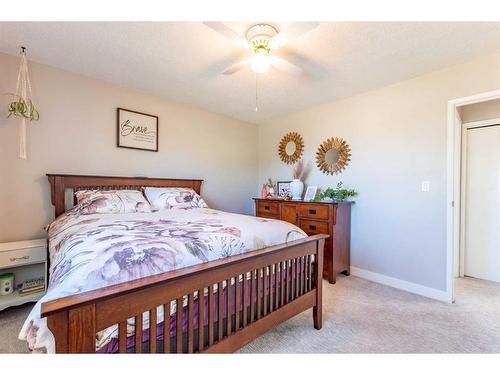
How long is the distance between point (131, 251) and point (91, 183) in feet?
6.63

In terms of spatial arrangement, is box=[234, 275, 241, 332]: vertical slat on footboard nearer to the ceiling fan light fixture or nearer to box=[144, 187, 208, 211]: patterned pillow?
the ceiling fan light fixture

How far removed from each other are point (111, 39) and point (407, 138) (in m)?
3.04

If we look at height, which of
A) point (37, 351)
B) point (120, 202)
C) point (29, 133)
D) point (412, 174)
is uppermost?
point (29, 133)

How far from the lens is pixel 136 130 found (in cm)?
314

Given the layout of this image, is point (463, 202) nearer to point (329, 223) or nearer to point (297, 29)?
point (329, 223)

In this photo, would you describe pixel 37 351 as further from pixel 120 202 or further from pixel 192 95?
pixel 192 95

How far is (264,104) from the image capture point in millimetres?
3582

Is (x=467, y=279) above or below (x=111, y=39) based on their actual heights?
below

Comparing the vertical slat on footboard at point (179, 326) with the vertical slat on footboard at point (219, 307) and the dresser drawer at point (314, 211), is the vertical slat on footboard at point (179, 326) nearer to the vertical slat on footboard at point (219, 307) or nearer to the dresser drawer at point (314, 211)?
the vertical slat on footboard at point (219, 307)

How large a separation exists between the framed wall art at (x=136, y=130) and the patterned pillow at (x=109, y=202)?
0.75 m

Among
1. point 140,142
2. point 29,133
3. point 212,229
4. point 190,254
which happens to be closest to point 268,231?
point 212,229

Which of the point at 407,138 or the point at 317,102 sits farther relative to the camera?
the point at 317,102

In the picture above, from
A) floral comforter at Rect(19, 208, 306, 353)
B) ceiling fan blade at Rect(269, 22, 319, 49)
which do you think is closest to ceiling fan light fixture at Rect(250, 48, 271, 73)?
ceiling fan blade at Rect(269, 22, 319, 49)

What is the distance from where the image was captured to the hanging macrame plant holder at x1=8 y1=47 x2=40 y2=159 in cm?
230
